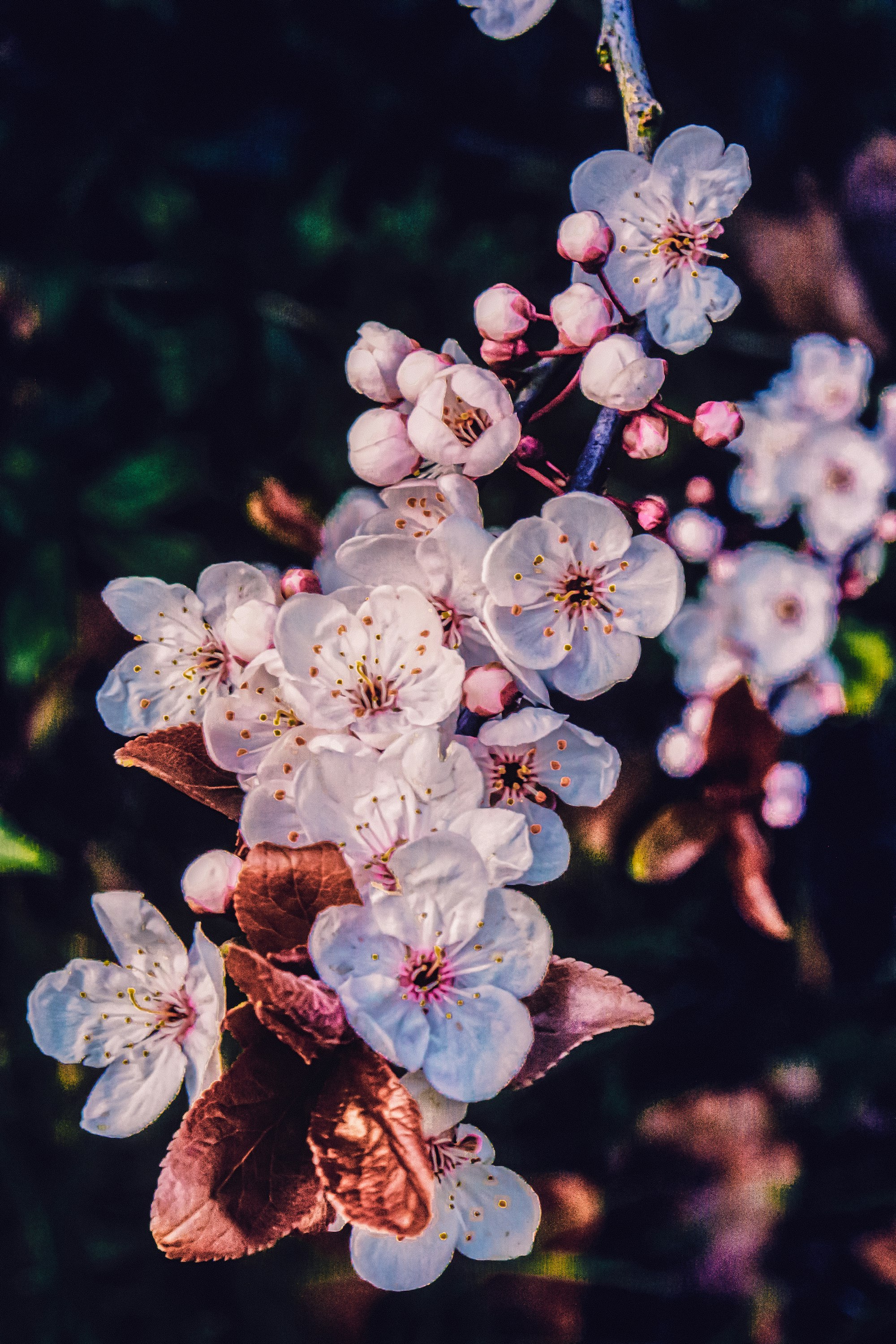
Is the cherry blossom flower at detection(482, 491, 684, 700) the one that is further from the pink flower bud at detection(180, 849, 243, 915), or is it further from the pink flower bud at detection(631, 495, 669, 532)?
the pink flower bud at detection(180, 849, 243, 915)

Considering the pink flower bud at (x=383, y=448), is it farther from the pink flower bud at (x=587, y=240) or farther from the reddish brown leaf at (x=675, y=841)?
the reddish brown leaf at (x=675, y=841)

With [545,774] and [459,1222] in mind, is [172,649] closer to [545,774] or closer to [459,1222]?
[545,774]

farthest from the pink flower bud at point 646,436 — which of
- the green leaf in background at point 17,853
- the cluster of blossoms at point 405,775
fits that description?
the green leaf in background at point 17,853

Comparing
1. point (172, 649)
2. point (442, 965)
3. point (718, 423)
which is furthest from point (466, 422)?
point (442, 965)

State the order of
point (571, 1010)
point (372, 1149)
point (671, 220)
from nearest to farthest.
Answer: point (372, 1149), point (571, 1010), point (671, 220)

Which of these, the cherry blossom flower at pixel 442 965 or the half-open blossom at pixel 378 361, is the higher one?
the half-open blossom at pixel 378 361

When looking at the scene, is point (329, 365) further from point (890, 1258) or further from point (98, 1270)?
point (890, 1258)

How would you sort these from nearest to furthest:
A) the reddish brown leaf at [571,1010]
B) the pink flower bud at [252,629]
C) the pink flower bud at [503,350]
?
1. the reddish brown leaf at [571,1010]
2. the pink flower bud at [252,629]
3. the pink flower bud at [503,350]
